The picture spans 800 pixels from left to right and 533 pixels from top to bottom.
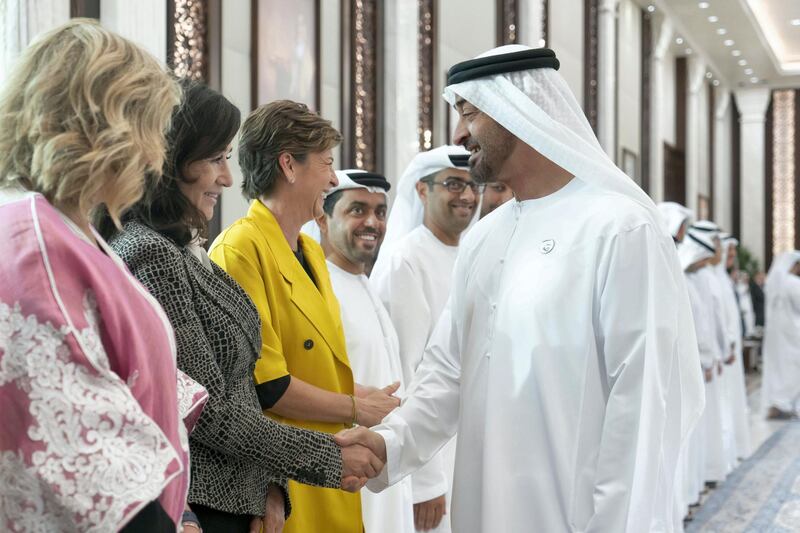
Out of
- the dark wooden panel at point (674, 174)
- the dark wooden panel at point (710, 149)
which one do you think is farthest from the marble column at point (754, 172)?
the dark wooden panel at point (674, 174)

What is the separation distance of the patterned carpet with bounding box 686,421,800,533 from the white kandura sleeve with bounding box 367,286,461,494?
4.18 metres

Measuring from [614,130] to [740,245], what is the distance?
9521mm

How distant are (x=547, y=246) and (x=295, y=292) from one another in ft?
2.20

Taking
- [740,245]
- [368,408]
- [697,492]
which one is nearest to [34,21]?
[368,408]

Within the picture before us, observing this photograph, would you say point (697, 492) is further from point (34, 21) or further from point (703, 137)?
point (703, 137)

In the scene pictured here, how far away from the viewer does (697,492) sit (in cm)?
704

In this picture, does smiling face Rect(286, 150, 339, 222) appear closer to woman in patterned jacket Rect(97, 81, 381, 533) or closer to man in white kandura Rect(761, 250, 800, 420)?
woman in patterned jacket Rect(97, 81, 381, 533)

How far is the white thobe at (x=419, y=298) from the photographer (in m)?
3.76

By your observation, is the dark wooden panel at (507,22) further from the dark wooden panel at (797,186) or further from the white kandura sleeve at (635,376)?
the dark wooden panel at (797,186)

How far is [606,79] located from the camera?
1330 centimetres

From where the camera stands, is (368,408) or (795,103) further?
(795,103)

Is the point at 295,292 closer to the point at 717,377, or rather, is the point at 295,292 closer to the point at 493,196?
the point at 493,196

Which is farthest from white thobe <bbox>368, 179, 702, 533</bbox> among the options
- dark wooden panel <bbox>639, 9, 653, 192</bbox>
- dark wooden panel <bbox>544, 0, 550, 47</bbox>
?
dark wooden panel <bbox>639, 9, 653, 192</bbox>

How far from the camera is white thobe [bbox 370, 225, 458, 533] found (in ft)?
12.3
